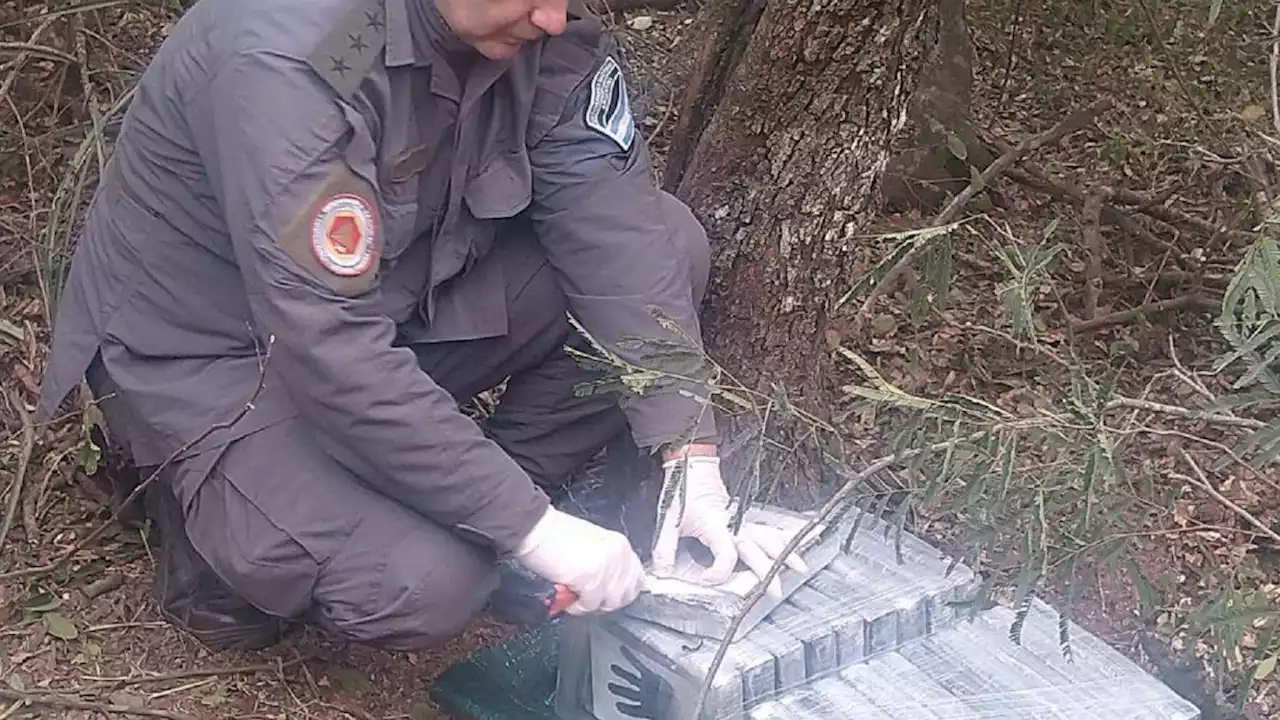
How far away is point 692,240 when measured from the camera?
1936mm

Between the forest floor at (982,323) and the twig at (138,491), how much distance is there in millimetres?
21

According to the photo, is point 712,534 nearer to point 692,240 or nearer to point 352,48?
point 692,240

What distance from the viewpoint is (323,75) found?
147 cm

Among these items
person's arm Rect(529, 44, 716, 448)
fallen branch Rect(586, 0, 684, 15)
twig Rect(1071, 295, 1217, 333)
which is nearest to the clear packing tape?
person's arm Rect(529, 44, 716, 448)

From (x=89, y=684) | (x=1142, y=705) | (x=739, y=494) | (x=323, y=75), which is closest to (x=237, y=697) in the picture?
(x=89, y=684)

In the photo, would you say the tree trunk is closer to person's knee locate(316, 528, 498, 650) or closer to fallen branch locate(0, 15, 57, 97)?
person's knee locate(316, 528, 498, 650)

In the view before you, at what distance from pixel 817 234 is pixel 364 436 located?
2.40 ft

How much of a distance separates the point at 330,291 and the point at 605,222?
0.45 meters

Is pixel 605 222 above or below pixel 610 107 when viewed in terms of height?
below

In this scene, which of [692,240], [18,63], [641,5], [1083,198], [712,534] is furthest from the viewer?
[641,5]

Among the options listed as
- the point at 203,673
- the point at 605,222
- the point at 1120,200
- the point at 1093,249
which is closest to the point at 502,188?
the point at 605,222

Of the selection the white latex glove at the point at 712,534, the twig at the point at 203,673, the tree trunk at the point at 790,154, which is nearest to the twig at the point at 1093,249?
the tree trunk at the point at 790,154

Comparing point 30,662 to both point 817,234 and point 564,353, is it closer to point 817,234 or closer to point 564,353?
point 564,353

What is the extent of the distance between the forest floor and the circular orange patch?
Answer: 0.66 m
